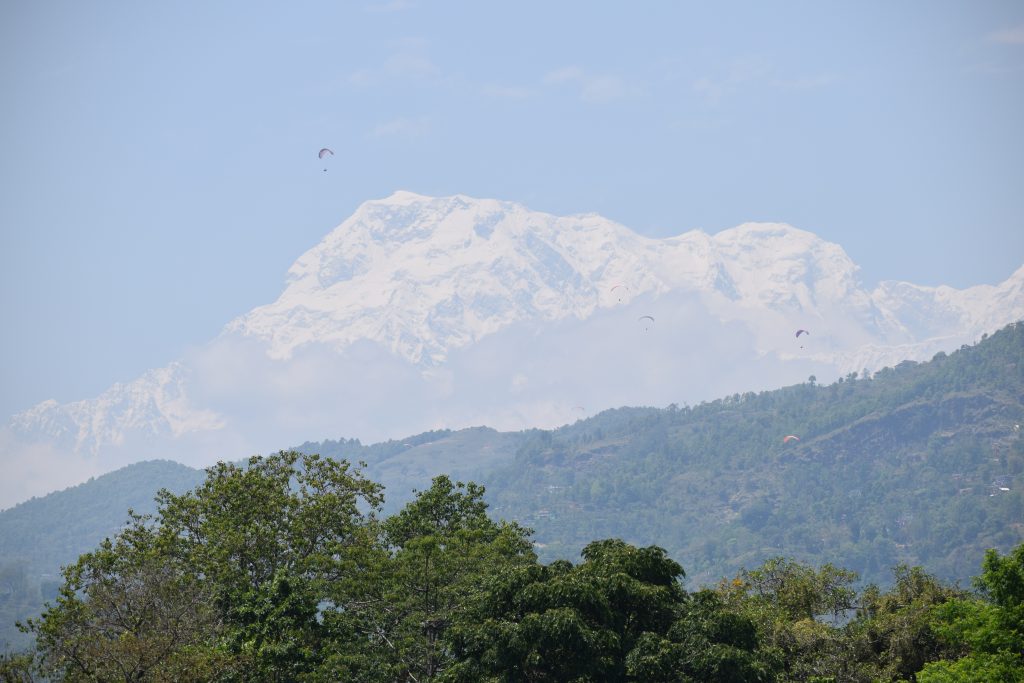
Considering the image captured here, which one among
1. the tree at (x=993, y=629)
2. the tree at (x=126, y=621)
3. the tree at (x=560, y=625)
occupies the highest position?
the tree at (x=126, y=621)

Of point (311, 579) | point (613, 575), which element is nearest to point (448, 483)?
point (311, 579)

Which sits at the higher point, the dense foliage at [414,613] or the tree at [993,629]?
the dense foliage at [414,613]

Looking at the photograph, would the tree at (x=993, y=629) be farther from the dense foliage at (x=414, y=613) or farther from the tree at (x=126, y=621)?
the tree at (x=126, y=621)

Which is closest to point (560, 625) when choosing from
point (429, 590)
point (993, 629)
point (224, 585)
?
point (429, 590)

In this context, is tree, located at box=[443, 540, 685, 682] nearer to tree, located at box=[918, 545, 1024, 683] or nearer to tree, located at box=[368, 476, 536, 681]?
tree, located at box=[368, 476, 536, 681]

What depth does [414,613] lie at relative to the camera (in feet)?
171

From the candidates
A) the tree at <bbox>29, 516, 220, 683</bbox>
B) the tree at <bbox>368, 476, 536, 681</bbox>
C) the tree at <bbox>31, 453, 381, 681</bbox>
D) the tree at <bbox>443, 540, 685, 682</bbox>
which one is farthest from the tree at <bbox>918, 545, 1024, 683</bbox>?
the tree at <bbox>29, 516, 220, 683</bbox>

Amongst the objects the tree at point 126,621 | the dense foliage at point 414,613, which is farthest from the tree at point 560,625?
the tree at point 126,621

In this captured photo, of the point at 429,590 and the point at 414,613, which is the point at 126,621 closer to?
the point at 414,613

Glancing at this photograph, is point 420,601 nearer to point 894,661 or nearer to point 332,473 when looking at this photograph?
point 332,473

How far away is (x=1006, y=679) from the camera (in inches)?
1845

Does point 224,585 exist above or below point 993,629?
above

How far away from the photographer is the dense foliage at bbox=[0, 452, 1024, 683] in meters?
44.5

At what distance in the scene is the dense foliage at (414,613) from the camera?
44531 mm
